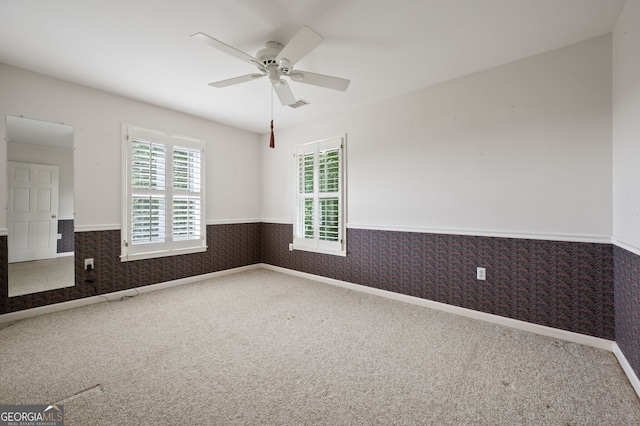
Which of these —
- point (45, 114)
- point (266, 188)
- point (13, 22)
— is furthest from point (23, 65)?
point (266, 188)

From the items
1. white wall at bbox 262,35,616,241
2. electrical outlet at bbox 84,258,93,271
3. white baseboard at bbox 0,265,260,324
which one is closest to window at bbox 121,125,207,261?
electrical outlet at bbox 84,258,93,271

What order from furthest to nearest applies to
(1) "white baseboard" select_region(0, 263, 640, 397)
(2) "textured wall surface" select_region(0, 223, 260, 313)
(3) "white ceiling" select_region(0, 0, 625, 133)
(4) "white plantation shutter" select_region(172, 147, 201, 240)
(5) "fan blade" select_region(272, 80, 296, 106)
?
(4) "white plantation shutter" select_region(172, 147, 201, 240) → (2) "textured wall surface" select_region(0, 223, 260, 313) → (5) "fan blade" select_region(272, 80, 296, 106) → (1) "white baseboard" select_region(0, 263, 640, 397) → (3) "white ceiling" select_region(0, 0, 625, 133)

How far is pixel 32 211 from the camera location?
289 centimetres

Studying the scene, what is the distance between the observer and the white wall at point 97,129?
9.04 feet

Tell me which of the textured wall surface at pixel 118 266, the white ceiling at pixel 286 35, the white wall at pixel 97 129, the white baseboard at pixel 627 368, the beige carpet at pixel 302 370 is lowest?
the beige carpet at pixel 302 370

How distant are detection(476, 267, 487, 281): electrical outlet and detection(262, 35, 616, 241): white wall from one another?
384mm

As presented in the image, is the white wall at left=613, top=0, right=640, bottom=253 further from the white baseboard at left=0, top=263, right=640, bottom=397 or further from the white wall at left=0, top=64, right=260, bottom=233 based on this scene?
the white wall at left=0, top=64, right=260, bottom=233

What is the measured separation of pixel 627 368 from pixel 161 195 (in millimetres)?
4839

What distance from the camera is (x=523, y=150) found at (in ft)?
8.32

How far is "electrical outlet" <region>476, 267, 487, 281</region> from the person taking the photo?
275 centimetres

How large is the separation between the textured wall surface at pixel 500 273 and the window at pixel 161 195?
237 cm

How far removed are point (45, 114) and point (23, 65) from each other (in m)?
0.46

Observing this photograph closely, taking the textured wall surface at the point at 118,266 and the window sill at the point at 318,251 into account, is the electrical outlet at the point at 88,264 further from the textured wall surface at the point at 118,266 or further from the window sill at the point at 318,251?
the window sill at the point at 318,251

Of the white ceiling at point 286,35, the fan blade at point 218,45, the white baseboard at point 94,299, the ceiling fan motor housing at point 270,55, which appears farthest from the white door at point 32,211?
the ceiling fan motor housing at point 270,55
